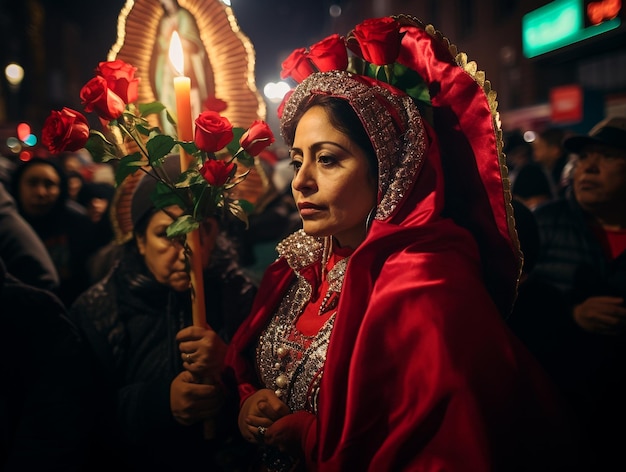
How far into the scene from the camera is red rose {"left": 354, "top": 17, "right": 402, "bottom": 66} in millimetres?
1287

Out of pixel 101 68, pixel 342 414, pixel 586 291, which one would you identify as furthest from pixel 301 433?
pixel 586 291

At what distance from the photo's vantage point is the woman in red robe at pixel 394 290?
1123 mm

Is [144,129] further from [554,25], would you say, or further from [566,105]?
[566,105]

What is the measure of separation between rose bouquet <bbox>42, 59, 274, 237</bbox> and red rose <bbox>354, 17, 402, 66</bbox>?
345mm

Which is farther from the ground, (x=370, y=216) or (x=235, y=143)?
(x=235, y=143)

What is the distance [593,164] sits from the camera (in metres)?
2.14

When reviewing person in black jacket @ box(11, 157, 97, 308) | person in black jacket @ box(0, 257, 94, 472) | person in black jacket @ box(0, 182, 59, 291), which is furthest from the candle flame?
person in black jacket @ box(11, 157, 97, 308)

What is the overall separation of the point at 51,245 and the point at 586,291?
329 centimetres

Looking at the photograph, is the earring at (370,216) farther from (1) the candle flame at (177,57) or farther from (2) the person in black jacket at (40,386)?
(2) the person in black jacket at (40,386)

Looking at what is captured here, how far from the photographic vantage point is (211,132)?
133 centimetres

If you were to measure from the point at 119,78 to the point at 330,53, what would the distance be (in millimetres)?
555

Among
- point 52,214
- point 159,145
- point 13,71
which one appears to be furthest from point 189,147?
point 13,71

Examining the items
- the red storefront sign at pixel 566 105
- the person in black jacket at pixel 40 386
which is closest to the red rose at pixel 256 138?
the person in black jacket at pixel 40 386

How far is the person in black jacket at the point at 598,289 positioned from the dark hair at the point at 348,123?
1.21 metres
